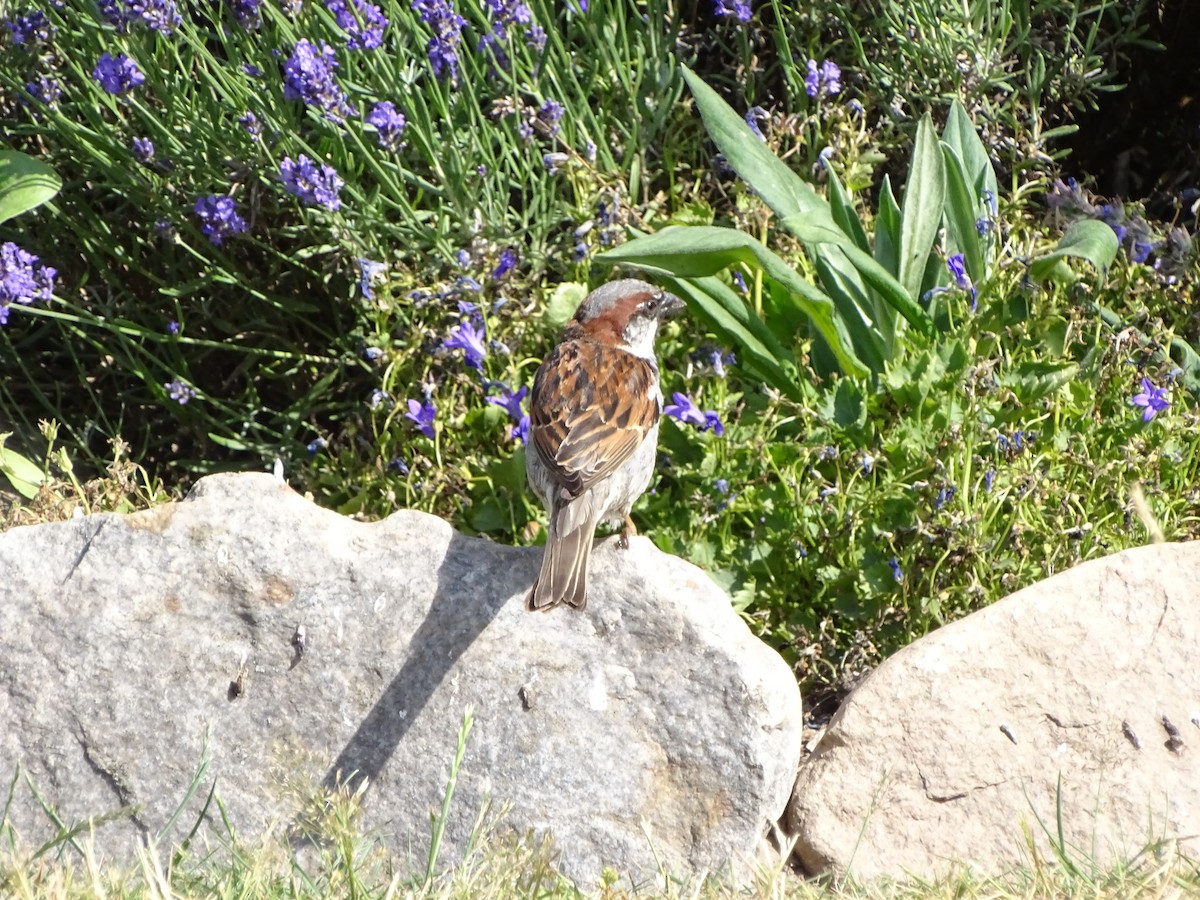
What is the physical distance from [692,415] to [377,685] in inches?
48.6

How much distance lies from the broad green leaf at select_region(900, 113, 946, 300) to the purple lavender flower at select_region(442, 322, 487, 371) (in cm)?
139

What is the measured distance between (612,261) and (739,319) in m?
0.54

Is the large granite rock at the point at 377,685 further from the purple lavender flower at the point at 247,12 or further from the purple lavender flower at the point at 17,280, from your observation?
the purple lavender flower at the point at 247,12

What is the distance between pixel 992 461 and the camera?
427 centimetres

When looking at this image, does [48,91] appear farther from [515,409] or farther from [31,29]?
[515,409]

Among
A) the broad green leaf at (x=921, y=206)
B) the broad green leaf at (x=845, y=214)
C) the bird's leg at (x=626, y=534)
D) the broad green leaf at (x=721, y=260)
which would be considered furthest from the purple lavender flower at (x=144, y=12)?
the broad green leaf at (x=921, y=206)

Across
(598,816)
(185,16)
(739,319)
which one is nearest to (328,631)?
(598,816)

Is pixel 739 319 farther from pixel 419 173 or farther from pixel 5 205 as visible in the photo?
pixel 5 205

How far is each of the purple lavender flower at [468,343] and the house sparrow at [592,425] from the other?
0.75 ft

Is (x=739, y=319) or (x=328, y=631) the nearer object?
(x=328, y=631)

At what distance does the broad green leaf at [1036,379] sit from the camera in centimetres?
440

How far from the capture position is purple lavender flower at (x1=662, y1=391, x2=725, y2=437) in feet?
14.0

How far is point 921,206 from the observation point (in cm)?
473

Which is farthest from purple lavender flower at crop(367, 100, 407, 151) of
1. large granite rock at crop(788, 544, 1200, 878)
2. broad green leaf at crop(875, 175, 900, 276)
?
large granite rock at crop(788, 544, 1200, 878)
